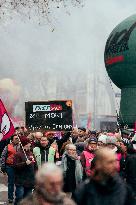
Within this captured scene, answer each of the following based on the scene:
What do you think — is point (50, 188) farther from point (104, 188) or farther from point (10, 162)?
point (10, 162)

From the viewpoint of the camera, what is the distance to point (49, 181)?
451 centimetres

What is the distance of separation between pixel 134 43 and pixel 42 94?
100471 millimetres

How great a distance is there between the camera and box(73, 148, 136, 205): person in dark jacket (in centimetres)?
512

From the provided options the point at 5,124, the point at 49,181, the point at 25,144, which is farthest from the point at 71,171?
the point at 49,181

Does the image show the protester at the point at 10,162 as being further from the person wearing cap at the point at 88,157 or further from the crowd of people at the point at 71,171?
the person wearing cap at the point at 88,157

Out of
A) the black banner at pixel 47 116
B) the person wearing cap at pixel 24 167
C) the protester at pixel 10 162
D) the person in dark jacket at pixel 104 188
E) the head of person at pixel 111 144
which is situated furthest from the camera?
the black banner at pixel 47 116

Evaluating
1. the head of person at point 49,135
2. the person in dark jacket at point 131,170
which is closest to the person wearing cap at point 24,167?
the person in dark jacket at point 131,170

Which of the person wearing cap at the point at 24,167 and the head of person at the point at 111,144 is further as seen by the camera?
the head of person at the point at 111,144

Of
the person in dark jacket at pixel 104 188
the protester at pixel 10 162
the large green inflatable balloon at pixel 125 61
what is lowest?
the protester at pixel 10 162

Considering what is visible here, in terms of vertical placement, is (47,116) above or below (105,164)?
above

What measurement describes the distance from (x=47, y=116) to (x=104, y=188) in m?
11.8

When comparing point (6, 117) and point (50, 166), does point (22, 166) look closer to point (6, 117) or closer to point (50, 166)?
point (6, 117)

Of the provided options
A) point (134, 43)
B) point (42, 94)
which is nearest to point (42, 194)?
point (134, 43)

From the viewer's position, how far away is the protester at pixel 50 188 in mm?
4480
